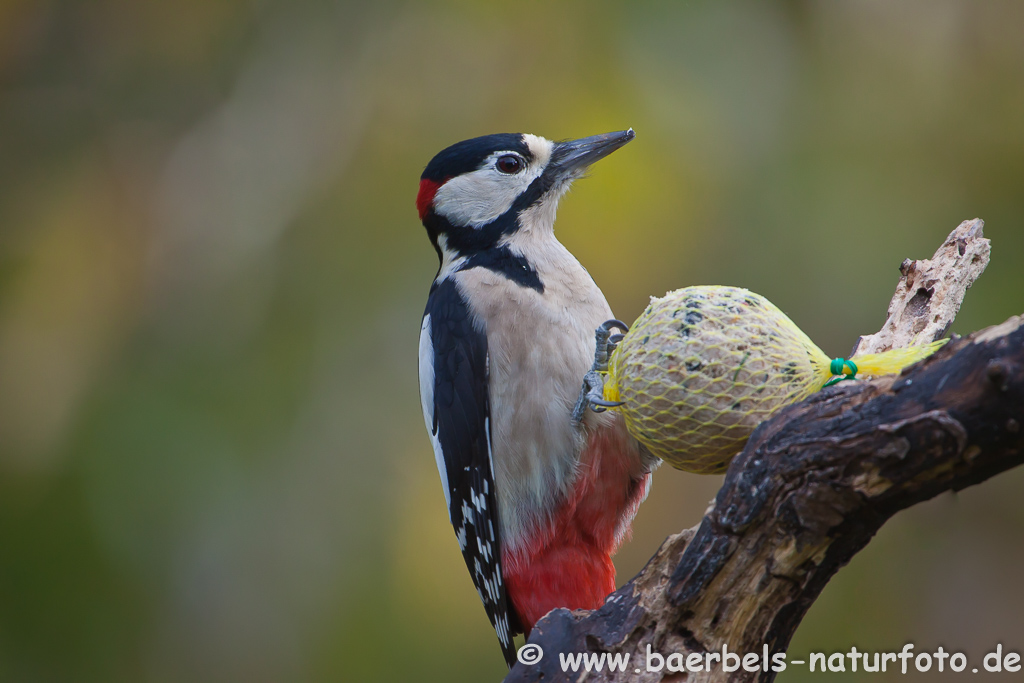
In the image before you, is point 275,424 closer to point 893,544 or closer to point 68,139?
point 68,139

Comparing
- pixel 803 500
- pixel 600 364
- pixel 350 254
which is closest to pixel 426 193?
pixel 600 364

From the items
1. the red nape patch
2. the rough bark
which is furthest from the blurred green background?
the rough bark

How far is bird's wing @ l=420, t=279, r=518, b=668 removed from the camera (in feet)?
7.72

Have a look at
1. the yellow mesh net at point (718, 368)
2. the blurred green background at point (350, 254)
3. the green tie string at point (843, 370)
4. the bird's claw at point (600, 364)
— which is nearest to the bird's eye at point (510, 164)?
the bird's claw at point (600, 364)

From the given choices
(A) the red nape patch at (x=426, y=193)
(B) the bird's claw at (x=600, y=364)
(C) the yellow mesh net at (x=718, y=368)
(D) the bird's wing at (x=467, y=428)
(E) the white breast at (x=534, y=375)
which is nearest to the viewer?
(C) the yellow mesh net at (x=718, y=368)

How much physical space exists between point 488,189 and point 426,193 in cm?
23

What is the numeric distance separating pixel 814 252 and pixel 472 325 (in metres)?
2.63

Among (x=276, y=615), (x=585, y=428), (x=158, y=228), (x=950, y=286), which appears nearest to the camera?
(x=950, y=286)

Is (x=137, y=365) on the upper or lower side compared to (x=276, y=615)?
upper

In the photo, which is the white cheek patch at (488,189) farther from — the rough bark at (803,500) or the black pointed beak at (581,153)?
the rough bark at (803,500)

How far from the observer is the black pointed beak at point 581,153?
2547 millimetres

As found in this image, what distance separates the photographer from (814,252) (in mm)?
4359

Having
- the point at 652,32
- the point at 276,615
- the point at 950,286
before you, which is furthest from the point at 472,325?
the point at 652,32

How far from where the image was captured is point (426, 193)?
8.81ft
